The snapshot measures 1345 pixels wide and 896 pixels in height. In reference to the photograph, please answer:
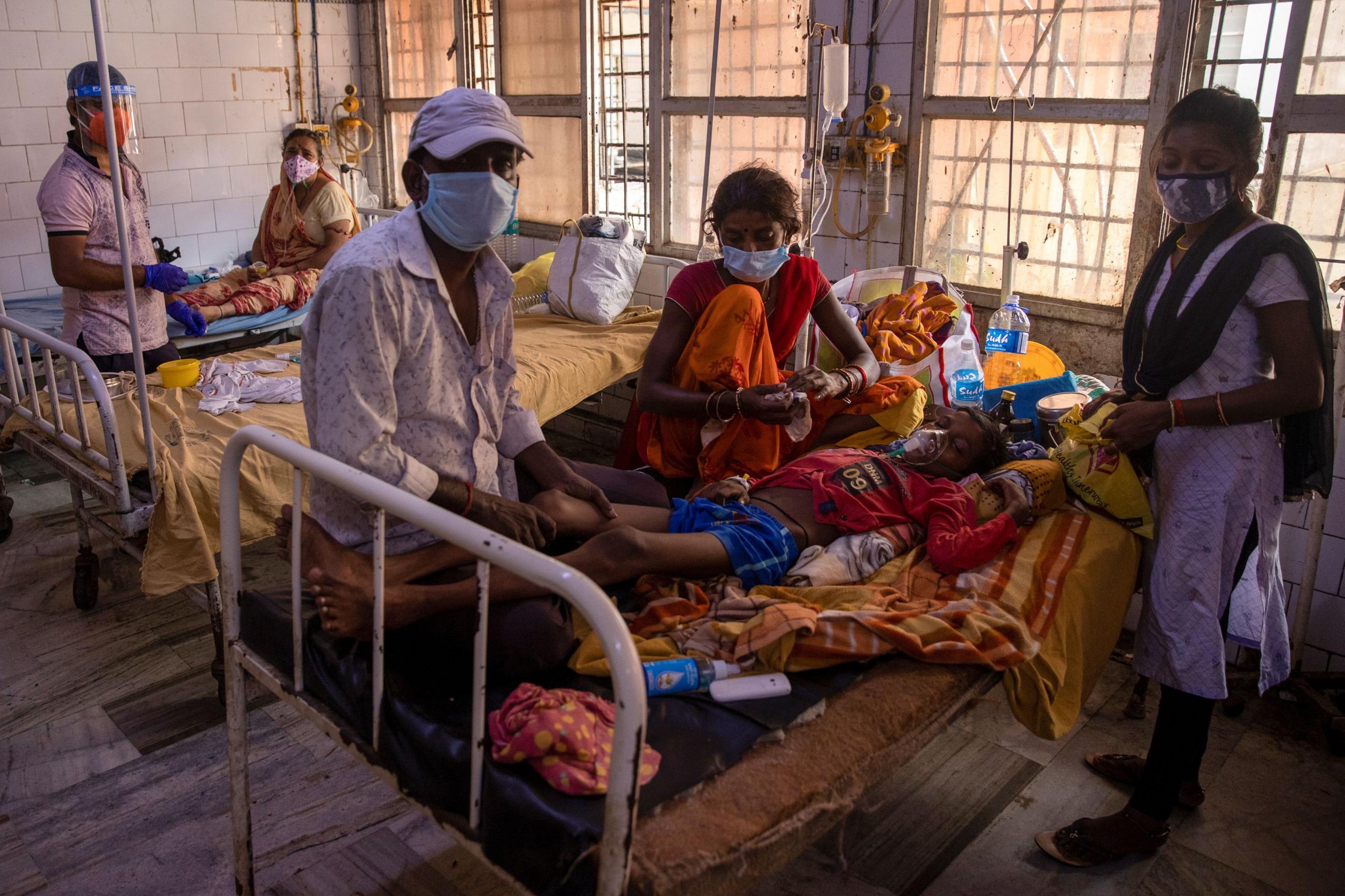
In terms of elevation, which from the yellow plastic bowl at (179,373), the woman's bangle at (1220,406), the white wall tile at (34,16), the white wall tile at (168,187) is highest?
the white wall tile at (34,16)

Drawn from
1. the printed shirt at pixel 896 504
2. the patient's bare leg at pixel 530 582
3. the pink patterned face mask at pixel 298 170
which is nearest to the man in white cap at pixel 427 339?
the patient's bare leg at pixel 530 582

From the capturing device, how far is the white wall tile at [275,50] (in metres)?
6.37

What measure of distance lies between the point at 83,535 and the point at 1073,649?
3466 millimetres

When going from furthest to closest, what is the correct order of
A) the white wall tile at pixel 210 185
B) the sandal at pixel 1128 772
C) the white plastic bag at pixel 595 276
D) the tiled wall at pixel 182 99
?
the white wall tile at pixel 210 185
the tiled wall at pixel 182 99
the white plastic bag at pixel 595 276
the sandal at pixel 1128 772

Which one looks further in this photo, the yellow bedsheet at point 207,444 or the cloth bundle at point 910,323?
the cloth bundle at point 910,323

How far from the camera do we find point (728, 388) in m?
3.18

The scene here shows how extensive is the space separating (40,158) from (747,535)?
5.06 m

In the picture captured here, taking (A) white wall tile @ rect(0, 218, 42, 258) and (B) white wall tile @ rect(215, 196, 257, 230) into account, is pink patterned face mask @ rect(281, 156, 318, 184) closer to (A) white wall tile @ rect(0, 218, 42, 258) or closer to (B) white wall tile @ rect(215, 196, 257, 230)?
(B) white wall tile @ rect(215, 196, 257, 230)

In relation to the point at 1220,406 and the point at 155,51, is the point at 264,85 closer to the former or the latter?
the point at 155,51

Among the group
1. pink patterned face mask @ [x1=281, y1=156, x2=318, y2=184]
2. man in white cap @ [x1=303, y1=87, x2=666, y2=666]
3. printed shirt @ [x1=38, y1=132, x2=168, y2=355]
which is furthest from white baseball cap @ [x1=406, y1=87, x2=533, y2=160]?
pink patterned face mask @ [x1=281, y1=156, x2=318, y2=184]

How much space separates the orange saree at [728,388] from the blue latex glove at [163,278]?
1915mm

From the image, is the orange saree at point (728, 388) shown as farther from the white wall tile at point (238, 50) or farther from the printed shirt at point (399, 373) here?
the white wall tile at point (238, 50)

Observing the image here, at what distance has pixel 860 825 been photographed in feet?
8.72

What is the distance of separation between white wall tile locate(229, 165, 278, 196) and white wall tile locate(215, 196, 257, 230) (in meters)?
0.05
